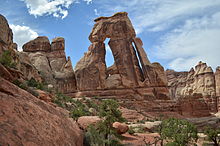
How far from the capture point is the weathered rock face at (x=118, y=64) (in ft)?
141

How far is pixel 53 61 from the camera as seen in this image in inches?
1969

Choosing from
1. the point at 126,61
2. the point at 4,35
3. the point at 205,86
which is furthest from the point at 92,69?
the point at 205,86

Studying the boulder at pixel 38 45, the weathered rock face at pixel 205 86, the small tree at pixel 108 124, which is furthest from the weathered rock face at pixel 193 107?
the boulder at pixel 38 45

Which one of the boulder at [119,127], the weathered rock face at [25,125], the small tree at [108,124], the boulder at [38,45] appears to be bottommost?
the boulder at [119,127]

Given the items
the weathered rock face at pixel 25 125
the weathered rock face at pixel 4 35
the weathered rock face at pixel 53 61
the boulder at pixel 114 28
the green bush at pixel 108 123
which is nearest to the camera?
the weathered rock face at pixel 25 125

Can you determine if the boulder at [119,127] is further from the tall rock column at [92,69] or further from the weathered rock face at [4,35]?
the tall rock column at [92,69]

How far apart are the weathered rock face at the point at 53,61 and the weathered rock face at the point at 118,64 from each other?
8.91ft

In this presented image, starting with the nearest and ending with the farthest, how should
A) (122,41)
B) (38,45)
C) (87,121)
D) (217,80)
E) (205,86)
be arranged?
1. (87,121)
2. (122,41)
3. (217,80)
4. (38,45)
5. (205,86)

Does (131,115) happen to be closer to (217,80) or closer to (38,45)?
(217,80)

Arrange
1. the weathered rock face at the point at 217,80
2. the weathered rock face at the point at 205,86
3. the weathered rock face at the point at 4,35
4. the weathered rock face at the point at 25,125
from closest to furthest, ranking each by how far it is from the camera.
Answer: the weathered rock face at the point at 25,125 < the weathered rock face at the point at 4,35 < the weathered rock face at the point at 205,86 < the weathered rock face at the point at 217,80

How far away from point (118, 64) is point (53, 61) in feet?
50.8

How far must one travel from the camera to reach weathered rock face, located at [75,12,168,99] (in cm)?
4297

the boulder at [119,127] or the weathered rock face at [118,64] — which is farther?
the weathered rock face at [118,64]

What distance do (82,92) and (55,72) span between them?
877 centimetres
